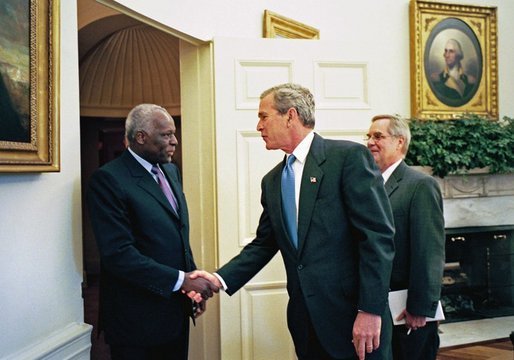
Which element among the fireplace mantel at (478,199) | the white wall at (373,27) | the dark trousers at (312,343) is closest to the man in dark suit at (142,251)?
the dark trousers at (312,343)

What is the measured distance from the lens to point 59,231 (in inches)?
81.7

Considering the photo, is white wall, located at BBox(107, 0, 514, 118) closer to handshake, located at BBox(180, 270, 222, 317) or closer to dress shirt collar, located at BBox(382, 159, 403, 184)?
dress shirt collar, located at BBox(382, 159, 403, 184)

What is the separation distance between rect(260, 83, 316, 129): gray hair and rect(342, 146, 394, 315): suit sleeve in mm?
280

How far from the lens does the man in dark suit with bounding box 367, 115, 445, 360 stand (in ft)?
8.13

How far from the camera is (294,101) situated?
223 cm

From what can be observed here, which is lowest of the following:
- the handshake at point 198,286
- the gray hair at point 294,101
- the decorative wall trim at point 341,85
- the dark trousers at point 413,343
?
the dark trousers at point 413,343

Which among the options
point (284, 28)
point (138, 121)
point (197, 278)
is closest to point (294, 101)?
point (138, 121)

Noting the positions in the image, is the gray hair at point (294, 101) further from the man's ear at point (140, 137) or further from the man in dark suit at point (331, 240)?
the man's ear at point (140, 137)

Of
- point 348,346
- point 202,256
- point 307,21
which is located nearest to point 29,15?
point 348,346

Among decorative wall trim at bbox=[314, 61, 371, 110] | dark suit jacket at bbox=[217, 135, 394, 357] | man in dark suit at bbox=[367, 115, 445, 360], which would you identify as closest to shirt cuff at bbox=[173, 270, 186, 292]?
dark suit jacket at bbox=[217, 135, 394, 357]

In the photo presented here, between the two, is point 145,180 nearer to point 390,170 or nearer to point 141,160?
point 141,160

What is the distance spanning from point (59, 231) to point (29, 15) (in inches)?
31.3

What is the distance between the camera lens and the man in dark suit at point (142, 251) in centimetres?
218

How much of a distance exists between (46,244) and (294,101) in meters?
1.11
